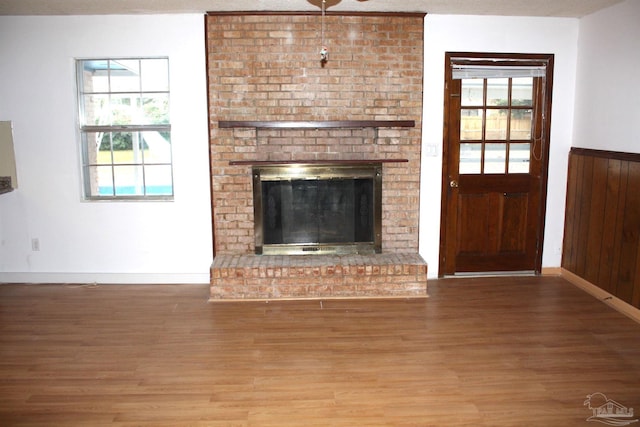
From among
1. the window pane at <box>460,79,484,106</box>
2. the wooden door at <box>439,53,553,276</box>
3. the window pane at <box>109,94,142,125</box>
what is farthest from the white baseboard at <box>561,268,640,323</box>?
the window pane at <box>109,94,142,125</box>

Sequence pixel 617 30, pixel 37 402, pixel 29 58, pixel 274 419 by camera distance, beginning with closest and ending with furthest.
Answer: pixel 274 419 < pixel 37 402 < pixel 617 30 < pixel 29 58

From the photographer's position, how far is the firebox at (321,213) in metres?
4.67

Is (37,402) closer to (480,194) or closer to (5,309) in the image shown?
(5,309)

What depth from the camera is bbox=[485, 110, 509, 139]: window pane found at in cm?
480

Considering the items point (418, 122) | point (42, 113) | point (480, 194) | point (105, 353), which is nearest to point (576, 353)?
point (480, 194)

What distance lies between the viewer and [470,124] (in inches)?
189

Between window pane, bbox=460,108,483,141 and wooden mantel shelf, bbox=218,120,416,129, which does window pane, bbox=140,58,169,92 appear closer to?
wooden mantel shelf, bbox=218,120,416,129

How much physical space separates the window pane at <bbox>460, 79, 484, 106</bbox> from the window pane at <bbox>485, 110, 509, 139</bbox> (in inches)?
6.2

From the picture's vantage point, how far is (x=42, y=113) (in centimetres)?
466

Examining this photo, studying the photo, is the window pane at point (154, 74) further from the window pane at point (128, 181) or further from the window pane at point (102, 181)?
the window pane at point (102, 181)

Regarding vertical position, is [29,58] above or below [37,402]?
above

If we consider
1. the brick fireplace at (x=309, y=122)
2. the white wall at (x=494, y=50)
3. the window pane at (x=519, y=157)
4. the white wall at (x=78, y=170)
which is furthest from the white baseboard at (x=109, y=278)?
the window pane at (x=519, y=157)

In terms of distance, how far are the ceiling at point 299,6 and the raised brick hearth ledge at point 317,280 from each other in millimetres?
2147

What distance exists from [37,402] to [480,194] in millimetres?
3908
